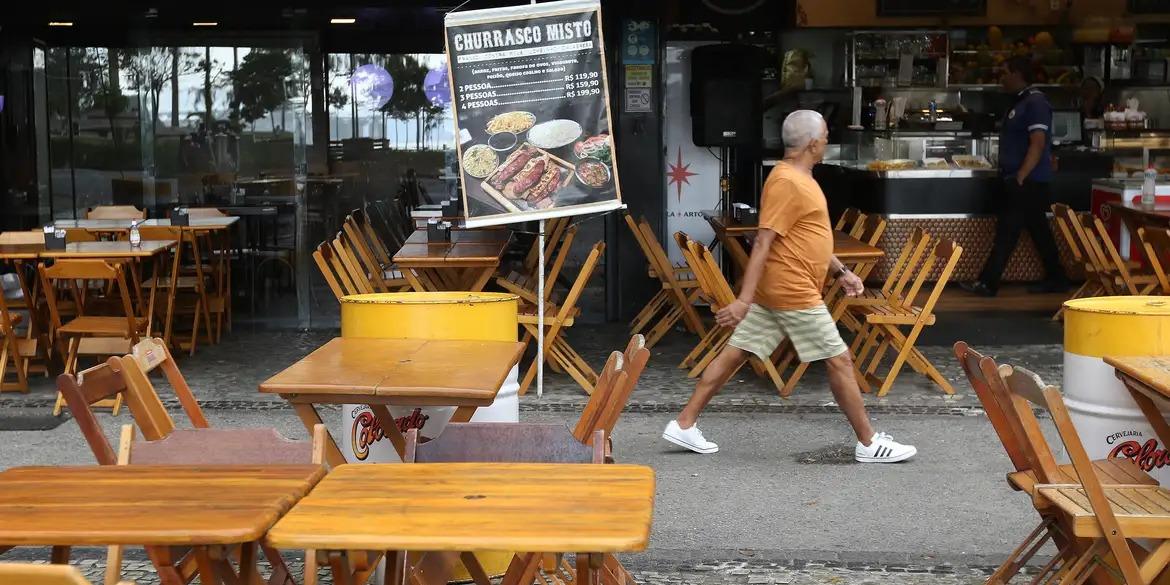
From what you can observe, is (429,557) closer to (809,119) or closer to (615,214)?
(809,119)

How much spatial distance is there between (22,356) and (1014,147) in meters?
7.50

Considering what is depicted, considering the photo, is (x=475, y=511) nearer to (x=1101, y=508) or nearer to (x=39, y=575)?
(x=39, y=575)

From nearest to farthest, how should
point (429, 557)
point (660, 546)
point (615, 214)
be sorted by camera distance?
point (429, 557)
point (660, 546)
point (615, 214)

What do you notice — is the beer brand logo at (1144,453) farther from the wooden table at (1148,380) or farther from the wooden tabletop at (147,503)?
the wooden tabletop at (147,503)

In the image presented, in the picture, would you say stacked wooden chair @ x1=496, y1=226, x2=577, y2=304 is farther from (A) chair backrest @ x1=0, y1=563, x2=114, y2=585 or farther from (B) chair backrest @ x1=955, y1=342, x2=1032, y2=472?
(A) chair backrest @ x1=0, y1=563, x2=114, y2=585

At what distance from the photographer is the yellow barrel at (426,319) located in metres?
4.93

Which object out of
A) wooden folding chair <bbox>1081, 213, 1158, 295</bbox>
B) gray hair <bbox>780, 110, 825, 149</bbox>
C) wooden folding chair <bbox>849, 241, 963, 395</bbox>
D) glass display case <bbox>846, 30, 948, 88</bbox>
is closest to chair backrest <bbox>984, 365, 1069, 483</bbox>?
gray hair <bbox>780, 110, 825, 149</bbox>

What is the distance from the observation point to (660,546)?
202 inches

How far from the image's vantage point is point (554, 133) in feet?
24.1

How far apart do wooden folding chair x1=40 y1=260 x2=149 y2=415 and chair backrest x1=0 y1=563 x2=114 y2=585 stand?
5.33 m

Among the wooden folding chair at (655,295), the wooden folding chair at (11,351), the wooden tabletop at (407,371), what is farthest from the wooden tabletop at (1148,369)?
the wooden folding chair at (11,351)

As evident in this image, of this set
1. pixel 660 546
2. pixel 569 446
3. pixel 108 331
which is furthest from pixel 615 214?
pixel 569 446

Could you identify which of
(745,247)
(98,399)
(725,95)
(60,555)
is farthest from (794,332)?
(725,95)

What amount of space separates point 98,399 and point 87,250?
4669 millimetres
